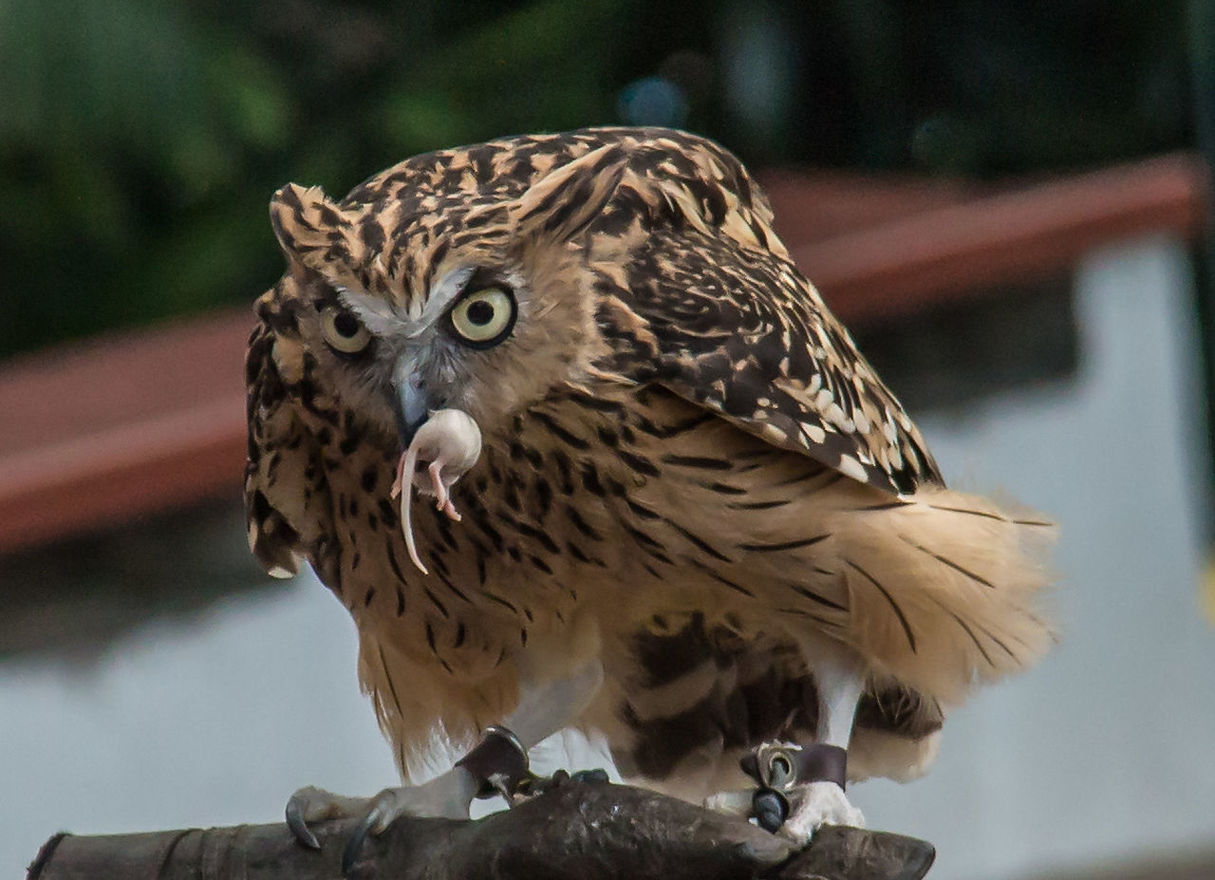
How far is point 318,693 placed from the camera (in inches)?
162

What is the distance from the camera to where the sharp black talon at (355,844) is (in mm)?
1906

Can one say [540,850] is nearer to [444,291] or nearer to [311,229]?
[444,291]

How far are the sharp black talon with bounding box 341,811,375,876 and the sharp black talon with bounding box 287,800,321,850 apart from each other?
4 centimetres

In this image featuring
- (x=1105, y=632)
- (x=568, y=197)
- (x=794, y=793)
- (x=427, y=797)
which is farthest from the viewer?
(x=1105, y=632)

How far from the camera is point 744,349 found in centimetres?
201

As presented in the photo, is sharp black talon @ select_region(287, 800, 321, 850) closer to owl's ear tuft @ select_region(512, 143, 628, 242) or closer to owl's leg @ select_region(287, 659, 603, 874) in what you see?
owl's leg @ select_region(287, 659, 603, 874)

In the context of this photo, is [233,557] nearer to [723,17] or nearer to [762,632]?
[723,17]

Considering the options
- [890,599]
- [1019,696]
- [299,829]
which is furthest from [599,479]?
[1019,696]

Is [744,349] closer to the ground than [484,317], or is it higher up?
closer to the ground

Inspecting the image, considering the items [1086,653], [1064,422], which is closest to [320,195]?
[1064,422]

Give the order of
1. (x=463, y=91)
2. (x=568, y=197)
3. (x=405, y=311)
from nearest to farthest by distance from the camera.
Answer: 1. (x=405, y=311)
2. (x=568, y=197)
3. (x=463, y=91)

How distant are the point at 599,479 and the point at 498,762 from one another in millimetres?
402

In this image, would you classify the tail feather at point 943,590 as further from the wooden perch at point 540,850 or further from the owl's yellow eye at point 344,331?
the owl's yellow eye at point 344,331

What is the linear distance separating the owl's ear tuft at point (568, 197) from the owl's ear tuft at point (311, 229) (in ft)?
0.54
